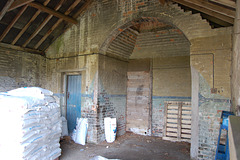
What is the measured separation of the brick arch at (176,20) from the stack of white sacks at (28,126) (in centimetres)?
302

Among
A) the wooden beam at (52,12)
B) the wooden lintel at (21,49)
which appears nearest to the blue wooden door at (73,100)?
the wooden lintel at (21,49)

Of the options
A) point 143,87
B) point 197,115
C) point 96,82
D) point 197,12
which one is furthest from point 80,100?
point 197,12

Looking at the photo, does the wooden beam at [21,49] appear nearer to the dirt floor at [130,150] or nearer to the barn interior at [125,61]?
the barn interior at [125,61]

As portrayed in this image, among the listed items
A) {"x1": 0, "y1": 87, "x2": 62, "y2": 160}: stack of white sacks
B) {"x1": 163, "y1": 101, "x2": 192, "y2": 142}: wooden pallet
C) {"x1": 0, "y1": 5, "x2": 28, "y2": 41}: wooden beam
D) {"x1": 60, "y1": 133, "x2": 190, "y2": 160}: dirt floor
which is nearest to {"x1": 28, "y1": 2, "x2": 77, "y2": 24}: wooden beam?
{"x1": 0, "y1": 5, "x2": 28, "y2": 41}: wooden beam

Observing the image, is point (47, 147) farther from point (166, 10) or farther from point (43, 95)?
point (166, 10)

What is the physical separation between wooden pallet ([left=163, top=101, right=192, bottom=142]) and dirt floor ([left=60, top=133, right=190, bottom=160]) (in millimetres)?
247

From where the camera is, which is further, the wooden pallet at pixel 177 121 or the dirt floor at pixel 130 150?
the wooden pallet at pixel 177 121

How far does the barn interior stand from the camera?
4.16 meters

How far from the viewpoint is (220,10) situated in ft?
11.4

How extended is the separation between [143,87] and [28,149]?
4.37 meters

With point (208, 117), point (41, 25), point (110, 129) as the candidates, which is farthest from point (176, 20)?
point (41, 25)

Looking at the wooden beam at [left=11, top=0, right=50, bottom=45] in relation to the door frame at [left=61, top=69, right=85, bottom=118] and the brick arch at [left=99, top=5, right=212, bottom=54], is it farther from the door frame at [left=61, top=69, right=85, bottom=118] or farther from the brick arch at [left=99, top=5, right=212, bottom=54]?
the brick arch at [left=99, top=5, right=212, bottom=54]

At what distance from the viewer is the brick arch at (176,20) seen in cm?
424

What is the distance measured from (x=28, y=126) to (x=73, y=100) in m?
→ 3.25
